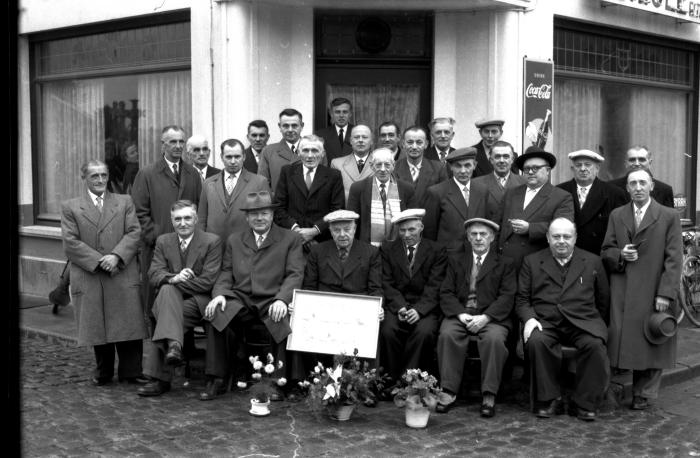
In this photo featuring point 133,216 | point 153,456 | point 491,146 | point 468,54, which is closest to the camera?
point 153,456

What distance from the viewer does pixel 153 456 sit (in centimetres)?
599

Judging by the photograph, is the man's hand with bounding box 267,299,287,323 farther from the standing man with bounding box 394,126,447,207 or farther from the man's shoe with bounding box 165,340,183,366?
the standing man with bounding box 394,126,447,207

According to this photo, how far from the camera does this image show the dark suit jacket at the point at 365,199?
8.02 meters

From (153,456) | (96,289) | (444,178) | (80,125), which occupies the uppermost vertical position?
(80,125)

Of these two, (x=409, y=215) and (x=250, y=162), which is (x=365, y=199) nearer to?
(x=409, y=215)

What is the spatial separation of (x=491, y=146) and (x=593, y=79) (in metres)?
3.91

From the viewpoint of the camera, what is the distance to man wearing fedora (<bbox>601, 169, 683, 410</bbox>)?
728 cm

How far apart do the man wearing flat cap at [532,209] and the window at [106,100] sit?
4.90 m

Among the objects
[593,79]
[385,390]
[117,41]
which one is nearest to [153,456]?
[385,390]

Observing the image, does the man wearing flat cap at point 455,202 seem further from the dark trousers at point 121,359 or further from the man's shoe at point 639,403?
the dark trousers at point 121,359

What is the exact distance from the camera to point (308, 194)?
8.21 meters

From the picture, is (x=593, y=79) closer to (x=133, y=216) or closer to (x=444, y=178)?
(x=444, y=178)

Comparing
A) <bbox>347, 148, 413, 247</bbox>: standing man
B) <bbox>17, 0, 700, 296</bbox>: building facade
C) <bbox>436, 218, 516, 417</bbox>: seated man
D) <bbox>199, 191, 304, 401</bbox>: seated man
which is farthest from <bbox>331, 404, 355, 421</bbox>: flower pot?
<bbox>17, 0, 700, 296</bbox>: building facade

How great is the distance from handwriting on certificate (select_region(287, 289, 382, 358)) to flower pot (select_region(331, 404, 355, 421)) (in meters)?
0.56
